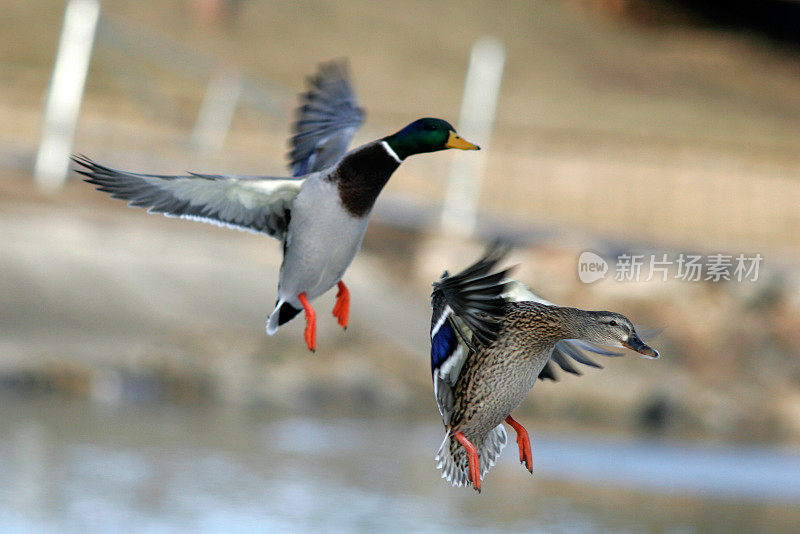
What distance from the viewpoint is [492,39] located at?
30.7 m

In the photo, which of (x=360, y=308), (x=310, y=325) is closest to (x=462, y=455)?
(x=310, y=325)

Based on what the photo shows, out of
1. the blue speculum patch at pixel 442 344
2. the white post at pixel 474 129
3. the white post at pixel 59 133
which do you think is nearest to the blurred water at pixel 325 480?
the white post at pixel 59 133

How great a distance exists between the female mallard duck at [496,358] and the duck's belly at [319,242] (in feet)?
1.14

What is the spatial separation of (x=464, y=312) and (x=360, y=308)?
1661 centimetres

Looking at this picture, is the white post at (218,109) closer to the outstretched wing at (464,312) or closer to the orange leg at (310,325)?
the orange leg at (310,325)

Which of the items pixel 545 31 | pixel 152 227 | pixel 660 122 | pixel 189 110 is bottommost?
pixel 152 227

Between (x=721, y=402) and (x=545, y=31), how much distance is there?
634 inches

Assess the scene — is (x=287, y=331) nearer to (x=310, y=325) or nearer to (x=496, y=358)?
(x=310, y=325)

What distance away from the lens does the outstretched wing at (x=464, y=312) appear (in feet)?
6.98

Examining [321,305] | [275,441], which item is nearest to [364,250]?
[321,305]

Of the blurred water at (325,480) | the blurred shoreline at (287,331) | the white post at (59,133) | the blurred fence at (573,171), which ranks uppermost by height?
the blurred fence at (573,171)

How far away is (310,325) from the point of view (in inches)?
101

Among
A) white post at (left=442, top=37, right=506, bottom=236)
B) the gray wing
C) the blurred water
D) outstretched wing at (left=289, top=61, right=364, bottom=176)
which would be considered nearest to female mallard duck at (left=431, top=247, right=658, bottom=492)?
the gray wing

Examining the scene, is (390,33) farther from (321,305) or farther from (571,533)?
(571,533)
